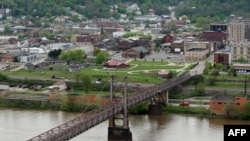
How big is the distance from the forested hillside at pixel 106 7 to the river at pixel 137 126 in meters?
17.7

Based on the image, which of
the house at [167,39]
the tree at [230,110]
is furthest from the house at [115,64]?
the tree at [230,110]

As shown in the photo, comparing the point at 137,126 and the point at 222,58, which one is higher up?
the point at 222,58

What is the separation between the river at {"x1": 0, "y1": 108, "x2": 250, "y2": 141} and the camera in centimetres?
935

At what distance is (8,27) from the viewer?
24828 millimetres

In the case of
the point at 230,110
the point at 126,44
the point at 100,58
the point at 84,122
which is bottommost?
the point at 230,110

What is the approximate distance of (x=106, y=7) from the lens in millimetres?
30734

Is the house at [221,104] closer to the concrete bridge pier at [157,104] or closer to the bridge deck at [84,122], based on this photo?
the concrete bridge pier at [157,104]

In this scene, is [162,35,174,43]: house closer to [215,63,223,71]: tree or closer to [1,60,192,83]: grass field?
[1,60,192,83]: grass field

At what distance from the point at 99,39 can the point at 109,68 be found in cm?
659

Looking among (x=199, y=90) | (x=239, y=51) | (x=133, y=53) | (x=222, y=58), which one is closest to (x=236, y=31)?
(x=239, y=51)

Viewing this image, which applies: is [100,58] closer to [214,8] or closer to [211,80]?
[211,80]

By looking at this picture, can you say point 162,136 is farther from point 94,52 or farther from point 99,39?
point 99,39

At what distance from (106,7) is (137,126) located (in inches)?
823

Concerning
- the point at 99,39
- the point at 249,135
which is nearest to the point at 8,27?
the point at 99,39
